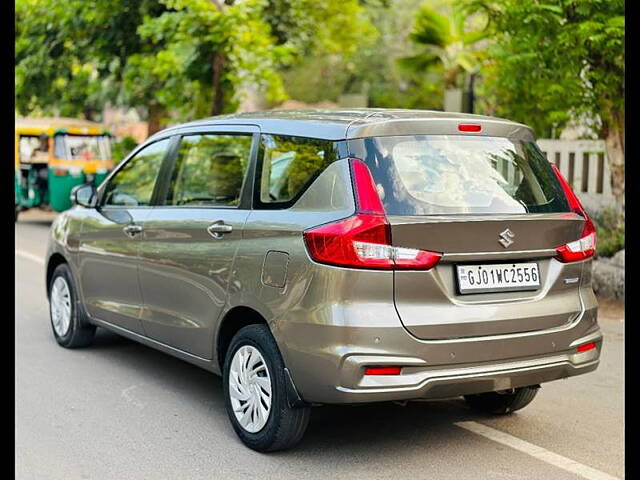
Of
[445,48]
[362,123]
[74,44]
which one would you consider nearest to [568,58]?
[362,123]

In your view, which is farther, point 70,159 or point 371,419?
point 70,159

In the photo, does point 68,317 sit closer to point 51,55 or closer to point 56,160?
point 56,160

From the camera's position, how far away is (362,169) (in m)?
4.71

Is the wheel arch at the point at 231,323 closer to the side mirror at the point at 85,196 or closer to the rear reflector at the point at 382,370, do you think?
the rear reflector at the point at 382,370

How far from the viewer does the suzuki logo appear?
15.7 feet

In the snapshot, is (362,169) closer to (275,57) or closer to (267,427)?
(267,427)

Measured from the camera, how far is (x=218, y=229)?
5492mm

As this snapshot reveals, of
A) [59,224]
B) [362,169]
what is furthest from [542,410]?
[59,224]

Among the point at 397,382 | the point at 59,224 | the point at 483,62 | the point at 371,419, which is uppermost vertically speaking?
the point at 483,62

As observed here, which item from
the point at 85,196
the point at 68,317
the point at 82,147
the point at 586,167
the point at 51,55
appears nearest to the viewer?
the point at 85,196

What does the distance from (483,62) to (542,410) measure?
444 inches

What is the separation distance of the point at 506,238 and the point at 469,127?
658 mm

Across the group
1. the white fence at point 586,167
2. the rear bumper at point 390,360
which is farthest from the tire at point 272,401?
the white fence at point 586,167

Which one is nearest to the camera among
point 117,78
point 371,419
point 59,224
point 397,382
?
point 397,382
